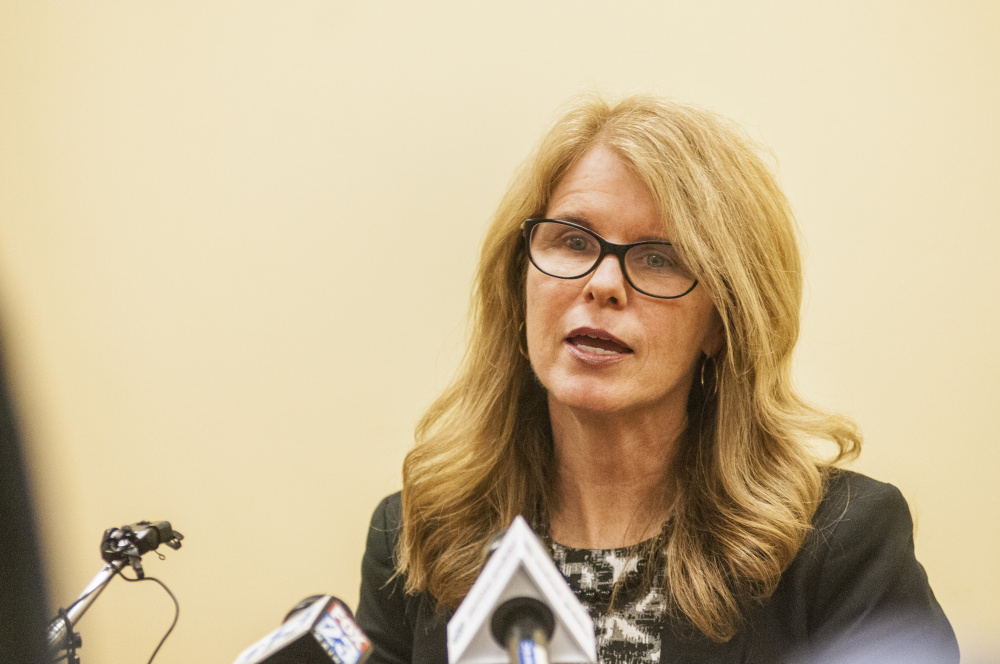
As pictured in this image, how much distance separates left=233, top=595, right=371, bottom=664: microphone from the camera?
25.0 inches

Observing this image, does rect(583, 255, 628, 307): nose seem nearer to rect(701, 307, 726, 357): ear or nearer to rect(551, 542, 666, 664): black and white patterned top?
rect(701, 307, 726, 357): ear

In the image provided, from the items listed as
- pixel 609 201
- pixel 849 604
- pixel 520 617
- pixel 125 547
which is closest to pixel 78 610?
pixel 125 547

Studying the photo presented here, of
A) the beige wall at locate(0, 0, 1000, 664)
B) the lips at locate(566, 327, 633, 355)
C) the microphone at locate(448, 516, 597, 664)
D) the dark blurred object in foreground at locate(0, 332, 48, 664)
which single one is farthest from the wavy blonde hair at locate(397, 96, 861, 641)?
the dark blurred object in foreground at locate(0, 332, 48, 664)

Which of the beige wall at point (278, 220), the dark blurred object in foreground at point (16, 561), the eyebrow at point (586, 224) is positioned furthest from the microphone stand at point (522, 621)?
the beige wall at point (278, 220)

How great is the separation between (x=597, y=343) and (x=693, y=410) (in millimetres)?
272

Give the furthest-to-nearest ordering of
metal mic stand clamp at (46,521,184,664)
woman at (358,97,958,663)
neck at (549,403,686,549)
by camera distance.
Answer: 1. neck at (549,403,686,549)
2. woman at (358,97,958,663)
3. metal mic stand clamp at (46,521,184,664)

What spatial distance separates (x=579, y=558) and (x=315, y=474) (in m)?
0.81

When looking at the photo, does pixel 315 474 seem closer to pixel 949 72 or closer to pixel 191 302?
pixel 191 302

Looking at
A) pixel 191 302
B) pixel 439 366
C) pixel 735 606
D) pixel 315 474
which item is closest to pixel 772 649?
pixel 735 606

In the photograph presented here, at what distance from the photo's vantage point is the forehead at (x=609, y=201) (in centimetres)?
118

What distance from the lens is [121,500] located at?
6.12 ft

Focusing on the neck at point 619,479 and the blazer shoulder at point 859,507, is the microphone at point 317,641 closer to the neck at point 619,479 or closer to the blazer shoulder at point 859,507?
the neck at point 619,479

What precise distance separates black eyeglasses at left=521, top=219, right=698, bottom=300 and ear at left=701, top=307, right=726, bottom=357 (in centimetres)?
11

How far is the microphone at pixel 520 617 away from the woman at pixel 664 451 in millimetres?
582
